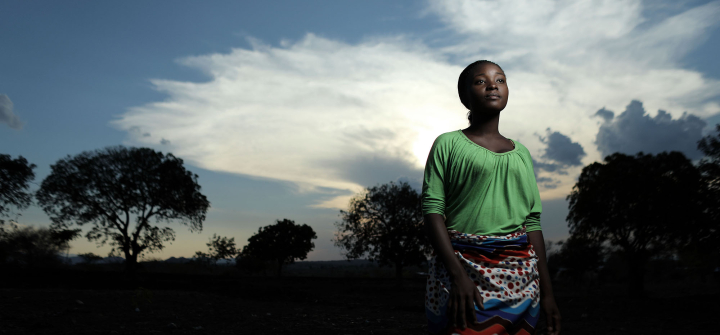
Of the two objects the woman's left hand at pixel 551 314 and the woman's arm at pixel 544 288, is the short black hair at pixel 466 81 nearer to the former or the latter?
the woman's arm at pixel 544 288

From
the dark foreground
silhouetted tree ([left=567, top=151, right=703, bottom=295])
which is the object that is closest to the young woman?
the dark foreground

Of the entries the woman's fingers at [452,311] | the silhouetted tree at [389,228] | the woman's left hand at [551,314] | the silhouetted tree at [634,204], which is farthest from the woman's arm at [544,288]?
Result: the silhouetted tree at [389,228]

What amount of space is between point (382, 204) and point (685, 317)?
21140mm

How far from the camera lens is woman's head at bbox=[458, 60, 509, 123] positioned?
209 centimetres

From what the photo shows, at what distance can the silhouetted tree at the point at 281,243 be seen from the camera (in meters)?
56.0

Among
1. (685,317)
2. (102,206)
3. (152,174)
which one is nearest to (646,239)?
(685,317)

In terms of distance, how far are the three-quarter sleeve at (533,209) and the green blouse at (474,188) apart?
8 cm

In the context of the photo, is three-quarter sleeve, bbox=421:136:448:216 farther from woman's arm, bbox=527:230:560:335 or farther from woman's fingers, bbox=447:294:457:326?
woman's arm, bbox=527:230:560:335

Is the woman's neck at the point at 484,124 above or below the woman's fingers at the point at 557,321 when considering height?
above

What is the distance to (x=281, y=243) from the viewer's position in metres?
56.3

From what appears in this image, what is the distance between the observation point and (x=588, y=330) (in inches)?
386

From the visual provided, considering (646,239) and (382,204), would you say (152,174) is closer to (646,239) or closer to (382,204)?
(382,204)

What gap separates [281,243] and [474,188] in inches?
2208

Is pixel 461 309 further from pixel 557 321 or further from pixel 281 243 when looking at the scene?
pixel 281 243
